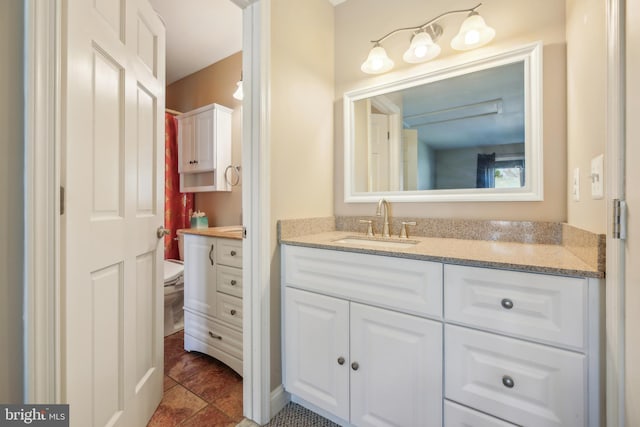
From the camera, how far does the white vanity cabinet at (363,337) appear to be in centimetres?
102

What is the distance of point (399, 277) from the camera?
108 centimetres

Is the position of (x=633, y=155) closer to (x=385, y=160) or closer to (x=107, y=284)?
(x=385, y=160)

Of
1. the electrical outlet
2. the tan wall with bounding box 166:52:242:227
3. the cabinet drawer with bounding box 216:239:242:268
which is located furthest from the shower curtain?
the electrical outlet

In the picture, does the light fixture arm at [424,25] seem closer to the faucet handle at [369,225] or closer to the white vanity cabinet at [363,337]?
the faucet handle at [369,225]

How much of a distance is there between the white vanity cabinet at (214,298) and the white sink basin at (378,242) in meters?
0.66

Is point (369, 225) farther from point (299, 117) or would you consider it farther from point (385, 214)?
point (299, 117)

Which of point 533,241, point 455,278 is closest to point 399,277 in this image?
point 455,278

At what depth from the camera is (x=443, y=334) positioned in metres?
0.98

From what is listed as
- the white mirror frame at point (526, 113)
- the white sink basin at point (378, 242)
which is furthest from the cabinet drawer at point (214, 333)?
the white mirror frame at point (526, 113)

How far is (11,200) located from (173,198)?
91.8 inches

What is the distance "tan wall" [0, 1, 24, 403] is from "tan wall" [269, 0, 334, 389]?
2.75 feet

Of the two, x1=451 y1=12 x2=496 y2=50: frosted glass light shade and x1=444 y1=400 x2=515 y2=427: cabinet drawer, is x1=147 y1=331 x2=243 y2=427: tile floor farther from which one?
A: x1=451 y1=12 x2=496 y2=50: frosted glass light shade

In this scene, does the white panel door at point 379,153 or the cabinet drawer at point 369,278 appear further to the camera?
the white panel door at point 379,153

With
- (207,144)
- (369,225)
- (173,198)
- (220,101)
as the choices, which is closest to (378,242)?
(369,225)
